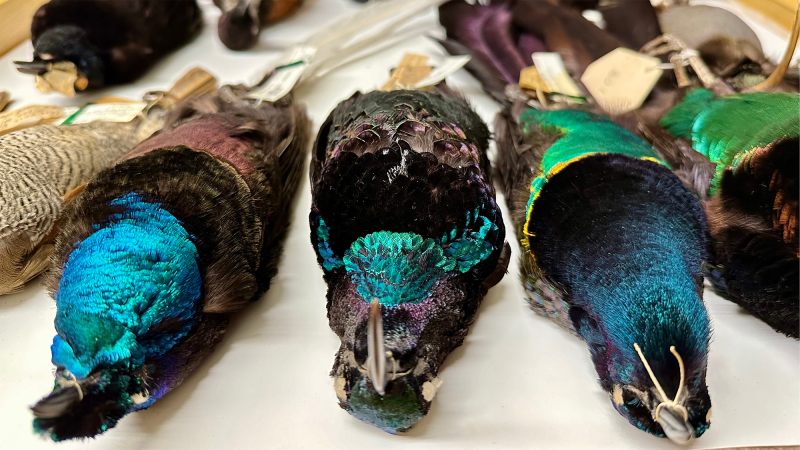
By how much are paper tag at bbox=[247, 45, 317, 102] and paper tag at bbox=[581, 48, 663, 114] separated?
849mm

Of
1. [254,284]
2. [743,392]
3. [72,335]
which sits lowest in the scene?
[743,392]

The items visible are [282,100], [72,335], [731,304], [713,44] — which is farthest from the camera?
[713,44]

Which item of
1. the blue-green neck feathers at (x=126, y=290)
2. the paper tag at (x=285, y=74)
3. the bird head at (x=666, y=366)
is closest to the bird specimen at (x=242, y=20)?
the paper tag at (x=285, y=74)

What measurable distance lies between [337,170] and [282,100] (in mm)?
579

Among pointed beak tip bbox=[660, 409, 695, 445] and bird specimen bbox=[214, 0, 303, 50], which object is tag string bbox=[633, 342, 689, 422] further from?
bird specimen bbox=[214, 0, 303, 50]

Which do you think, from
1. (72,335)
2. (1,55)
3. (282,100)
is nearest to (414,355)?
(72,335)

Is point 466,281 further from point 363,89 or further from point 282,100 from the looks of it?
point 363,89

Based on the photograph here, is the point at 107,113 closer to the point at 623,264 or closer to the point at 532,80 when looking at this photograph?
the point at 532,80

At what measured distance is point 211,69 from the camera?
185 cm

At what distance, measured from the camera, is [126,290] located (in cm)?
81

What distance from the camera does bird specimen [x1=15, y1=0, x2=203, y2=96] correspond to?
5.19 feet

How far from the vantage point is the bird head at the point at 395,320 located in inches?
30.1

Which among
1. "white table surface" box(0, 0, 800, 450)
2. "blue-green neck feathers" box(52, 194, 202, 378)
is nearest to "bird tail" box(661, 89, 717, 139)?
"white table surface" box(0, 0, 800, 450)

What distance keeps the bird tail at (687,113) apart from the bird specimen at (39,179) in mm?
1409
